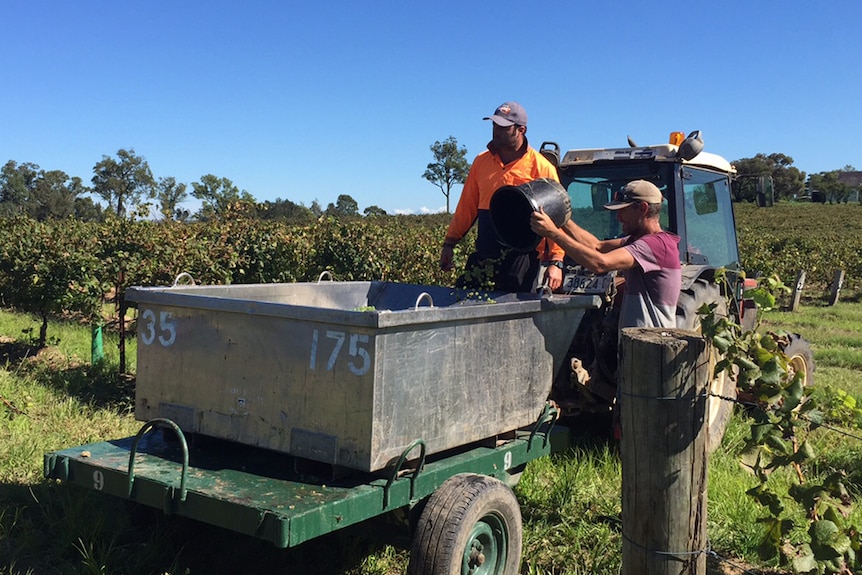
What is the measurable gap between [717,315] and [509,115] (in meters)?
1.82

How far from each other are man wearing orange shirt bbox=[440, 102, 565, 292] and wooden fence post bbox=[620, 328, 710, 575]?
2.07 metres

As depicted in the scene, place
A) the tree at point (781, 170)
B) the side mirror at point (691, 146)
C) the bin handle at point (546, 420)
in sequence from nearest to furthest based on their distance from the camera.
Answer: the bin handle at point (546, 420)
the side mirror at point (691, 146)
the tree at point (781, 170)

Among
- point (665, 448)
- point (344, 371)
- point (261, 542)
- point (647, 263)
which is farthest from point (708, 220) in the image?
point (261, 542)

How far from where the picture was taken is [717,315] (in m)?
4.42

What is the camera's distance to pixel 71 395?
616 cm

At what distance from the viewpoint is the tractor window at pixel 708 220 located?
5242 millimetres

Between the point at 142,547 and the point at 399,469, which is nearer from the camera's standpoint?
the point at 399,469

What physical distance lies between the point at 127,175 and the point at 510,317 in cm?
7538

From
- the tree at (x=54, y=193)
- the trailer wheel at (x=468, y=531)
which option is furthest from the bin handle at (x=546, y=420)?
the tree at (x=54, y=193)

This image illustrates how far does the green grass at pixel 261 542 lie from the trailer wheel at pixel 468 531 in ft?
1.25

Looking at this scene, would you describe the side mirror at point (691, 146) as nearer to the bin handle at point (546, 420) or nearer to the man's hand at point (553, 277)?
the man's hand at point (553, 277)

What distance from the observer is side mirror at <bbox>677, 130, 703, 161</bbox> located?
4.77 metres

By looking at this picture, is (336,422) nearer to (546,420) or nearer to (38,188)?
(546,420)

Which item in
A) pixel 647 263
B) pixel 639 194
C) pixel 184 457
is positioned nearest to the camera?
pixel 184 457
